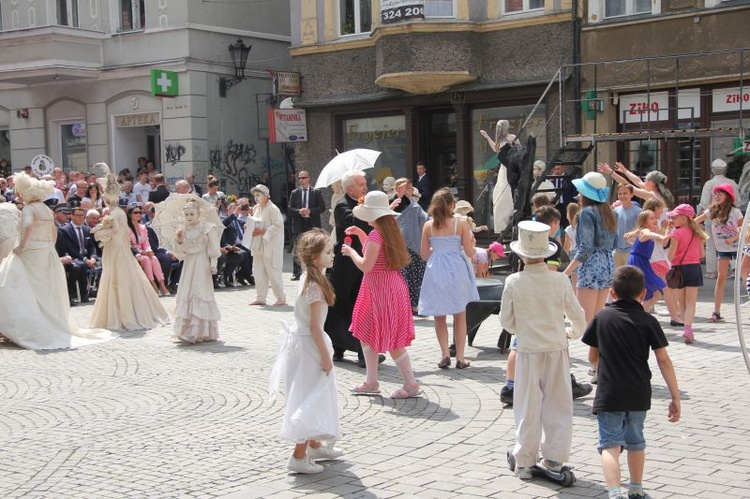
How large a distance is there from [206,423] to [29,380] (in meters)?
2.95

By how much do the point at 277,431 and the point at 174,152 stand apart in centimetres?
1929

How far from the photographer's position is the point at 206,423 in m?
7.91

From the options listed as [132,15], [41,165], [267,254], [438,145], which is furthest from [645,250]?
[132,15]

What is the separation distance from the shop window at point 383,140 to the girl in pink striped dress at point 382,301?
47.5ft

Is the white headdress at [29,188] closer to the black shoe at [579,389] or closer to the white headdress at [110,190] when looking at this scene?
the white headdress at [110,190]

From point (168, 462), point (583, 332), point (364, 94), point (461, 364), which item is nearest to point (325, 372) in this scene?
point (168, 462)

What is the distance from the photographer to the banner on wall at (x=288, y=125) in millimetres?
24375

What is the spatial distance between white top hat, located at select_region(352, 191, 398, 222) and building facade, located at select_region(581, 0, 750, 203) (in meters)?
9.53

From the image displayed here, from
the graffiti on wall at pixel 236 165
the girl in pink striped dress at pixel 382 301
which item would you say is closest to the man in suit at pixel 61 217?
the girl in pink striped dress at pixel 382 301

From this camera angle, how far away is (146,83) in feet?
86.6

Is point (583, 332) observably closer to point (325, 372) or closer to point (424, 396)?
point (325, 372)

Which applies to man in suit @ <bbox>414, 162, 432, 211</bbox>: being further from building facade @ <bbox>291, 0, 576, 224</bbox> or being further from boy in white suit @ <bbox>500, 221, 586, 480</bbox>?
boy in white suit @ <bbox>500, 221, 586, 480</bbox>

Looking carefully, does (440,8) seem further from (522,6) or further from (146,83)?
(146,83)

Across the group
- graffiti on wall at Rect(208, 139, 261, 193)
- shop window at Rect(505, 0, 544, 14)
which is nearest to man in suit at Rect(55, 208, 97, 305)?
graffiti on wall at Rect(208, 139, 261, 193)
